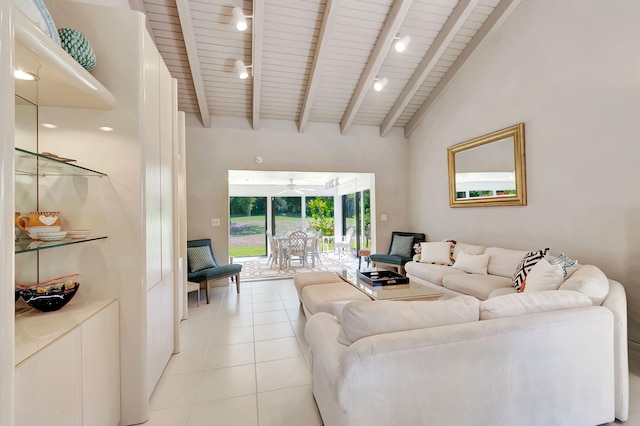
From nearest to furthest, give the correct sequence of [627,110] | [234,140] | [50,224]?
1. [50,224]
2. [627,110]
3. [234,140]

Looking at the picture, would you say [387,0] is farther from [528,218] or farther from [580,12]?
[528,218]

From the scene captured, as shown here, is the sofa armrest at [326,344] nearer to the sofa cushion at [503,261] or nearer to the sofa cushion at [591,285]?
the sofa cushion at [591,285]

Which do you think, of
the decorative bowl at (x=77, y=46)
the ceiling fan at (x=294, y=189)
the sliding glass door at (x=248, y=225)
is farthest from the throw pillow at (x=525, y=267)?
the sliding glass door at (x=248, y=225)

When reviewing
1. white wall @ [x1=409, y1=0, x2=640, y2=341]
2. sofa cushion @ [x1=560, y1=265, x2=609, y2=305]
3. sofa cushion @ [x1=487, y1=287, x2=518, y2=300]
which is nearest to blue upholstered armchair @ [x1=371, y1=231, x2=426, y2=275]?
white wall @ [x1=409, y1=0, x2=640, y2=341]

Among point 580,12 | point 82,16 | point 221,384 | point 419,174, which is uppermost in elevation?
point 580,12

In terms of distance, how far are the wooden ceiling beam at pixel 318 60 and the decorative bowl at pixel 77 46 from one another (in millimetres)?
2624

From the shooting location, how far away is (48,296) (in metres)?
1.43

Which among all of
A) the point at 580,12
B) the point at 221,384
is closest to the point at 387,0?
A: the point at 580,12

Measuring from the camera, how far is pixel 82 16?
1664 millimetres

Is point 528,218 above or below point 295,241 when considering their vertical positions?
→ above

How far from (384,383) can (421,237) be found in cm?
457

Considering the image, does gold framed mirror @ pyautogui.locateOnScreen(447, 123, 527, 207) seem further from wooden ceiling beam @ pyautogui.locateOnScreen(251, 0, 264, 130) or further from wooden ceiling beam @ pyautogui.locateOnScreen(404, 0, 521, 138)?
wooden ceiling beam @ pyautogui.locateOnScreen(251, 0, 264, 130)

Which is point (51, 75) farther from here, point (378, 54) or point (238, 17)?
point (378, 54)

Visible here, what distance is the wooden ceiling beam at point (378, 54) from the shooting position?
335cm
